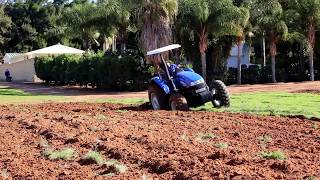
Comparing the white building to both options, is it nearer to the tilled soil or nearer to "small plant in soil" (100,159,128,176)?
the tilled soil

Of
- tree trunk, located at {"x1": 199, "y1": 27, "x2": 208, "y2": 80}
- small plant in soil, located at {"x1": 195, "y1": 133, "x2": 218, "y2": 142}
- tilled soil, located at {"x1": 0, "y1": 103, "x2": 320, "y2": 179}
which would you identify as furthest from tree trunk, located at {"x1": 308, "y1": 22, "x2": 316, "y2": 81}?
small plant in soil, located at {"x1": 195, "y1": 133, "x2": 218, "y2": 142}

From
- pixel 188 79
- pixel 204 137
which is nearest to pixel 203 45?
pixel 188 79

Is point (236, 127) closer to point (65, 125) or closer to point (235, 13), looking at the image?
point (65, 125)

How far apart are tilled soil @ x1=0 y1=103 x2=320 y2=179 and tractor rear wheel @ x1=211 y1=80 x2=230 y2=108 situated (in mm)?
1920

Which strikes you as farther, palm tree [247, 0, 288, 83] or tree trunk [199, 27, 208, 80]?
palm tree [247, 0, 288, 83]

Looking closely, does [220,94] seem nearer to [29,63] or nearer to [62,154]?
[62,154]

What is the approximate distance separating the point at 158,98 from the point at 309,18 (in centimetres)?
2211

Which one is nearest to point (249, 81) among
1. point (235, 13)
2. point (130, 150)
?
point (235, 13)

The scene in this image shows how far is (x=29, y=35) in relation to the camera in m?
79.8

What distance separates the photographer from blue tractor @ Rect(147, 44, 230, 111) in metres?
16.2

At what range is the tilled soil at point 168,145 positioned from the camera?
740cm

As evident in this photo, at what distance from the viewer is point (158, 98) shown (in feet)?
56.8

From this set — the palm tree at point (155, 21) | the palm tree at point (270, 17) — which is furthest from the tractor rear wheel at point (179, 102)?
the palm tree at point (270, 17)

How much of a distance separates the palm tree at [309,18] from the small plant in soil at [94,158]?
2948 cm
